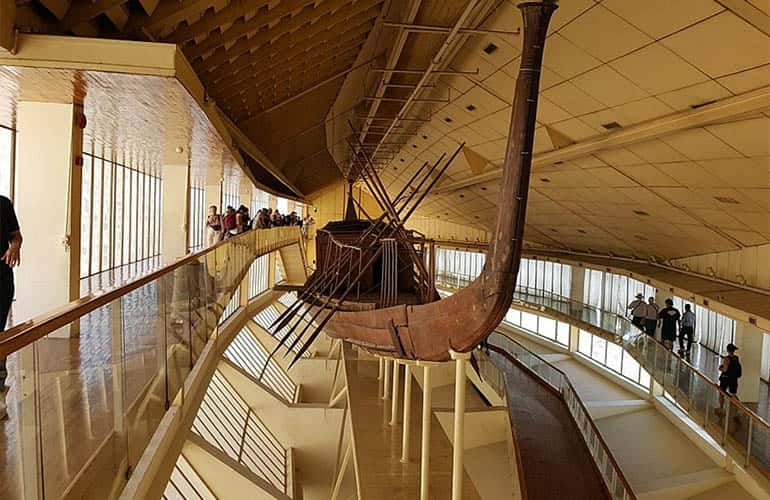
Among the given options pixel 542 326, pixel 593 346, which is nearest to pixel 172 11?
pixel 593 346

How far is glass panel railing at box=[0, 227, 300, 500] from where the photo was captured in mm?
2346

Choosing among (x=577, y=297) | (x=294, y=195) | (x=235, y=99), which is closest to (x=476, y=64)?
(x=235, y=99)

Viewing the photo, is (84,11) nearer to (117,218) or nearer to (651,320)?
(117,218)

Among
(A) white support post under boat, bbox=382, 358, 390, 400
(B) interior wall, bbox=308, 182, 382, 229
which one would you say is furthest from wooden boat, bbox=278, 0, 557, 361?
(B) interior wall, bbox=308, 182, 382, 229

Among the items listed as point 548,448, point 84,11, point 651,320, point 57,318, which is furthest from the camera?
point 651,320

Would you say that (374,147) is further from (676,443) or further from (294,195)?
(294,195)

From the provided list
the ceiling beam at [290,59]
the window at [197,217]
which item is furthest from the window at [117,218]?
the ceiling beam at [290,59]

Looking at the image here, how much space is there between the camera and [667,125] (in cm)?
818

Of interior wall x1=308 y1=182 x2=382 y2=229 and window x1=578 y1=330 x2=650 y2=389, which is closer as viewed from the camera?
window x1=578 y1=330 x2=650 y2=389

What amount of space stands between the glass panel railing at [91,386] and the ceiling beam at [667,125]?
583cm

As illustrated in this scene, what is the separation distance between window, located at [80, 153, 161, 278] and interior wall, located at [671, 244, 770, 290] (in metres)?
11.5

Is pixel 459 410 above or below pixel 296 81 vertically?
below

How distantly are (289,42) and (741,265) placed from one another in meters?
9.38

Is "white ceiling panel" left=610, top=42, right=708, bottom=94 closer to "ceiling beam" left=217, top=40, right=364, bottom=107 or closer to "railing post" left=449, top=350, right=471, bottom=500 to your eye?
"railing post" left=449, top=350, right=471, bottom=500
